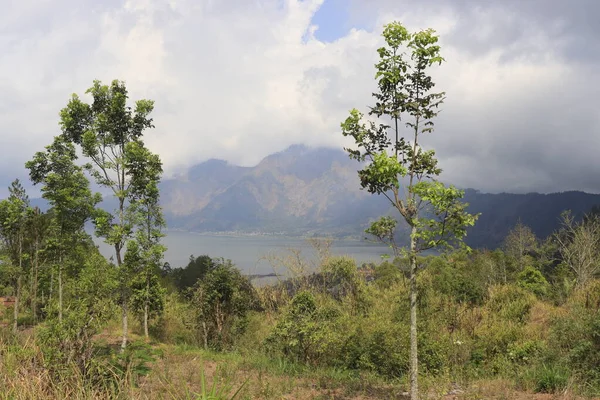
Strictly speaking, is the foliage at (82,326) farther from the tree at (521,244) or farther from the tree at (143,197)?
the tree at (521,244)

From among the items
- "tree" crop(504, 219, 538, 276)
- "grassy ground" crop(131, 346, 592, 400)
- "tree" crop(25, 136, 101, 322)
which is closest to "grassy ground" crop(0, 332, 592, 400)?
"grassy ground" crop(131, 346, 592, 400)

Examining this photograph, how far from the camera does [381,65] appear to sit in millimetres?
7430

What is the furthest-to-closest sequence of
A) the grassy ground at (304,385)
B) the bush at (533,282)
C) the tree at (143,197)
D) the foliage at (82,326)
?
the bush at (533,282) → the tree at (143,197) → the grassy ground at (304,385) → the foliage at (82,326)

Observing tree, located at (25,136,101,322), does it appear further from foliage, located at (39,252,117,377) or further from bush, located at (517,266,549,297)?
bush, located at (517,266,549,297)

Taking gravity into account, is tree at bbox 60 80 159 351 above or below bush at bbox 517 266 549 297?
above

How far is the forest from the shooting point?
690 cm

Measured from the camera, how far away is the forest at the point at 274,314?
690cm

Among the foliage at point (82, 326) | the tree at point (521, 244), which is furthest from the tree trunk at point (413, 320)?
the tree at point (521, 244)

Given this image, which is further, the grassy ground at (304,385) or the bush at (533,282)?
the bush at (533,282)

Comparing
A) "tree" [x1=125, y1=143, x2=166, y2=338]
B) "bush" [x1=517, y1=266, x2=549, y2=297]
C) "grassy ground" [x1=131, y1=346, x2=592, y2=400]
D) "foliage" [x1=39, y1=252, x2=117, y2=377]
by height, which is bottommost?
"bush" [x1=517, y1=266, x2=549, y2=297]

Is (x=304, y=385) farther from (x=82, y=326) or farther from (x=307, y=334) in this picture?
(x=82, y=326)

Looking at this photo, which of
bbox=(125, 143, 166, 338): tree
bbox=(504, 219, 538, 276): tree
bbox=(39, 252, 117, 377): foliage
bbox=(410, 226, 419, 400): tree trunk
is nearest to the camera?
bbox=(39, 252, 117, 377): foliage

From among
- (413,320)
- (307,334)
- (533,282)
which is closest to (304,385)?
(307,334)

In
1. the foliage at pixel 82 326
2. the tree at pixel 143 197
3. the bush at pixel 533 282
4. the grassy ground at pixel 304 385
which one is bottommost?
the bush at pixel 533 282
